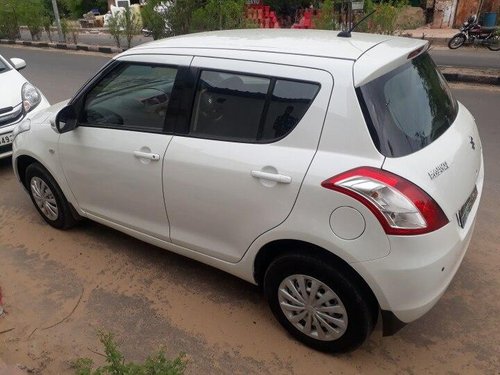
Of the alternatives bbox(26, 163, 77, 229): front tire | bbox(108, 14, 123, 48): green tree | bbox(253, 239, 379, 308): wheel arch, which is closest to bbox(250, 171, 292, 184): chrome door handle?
bbox(253, 239, 379, 308): wheel arch

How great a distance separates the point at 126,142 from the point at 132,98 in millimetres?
375

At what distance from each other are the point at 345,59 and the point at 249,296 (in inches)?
65.7

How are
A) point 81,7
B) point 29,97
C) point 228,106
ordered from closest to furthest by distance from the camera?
point 228,106 → point 29,97 → point 81,7

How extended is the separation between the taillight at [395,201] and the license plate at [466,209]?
307mm

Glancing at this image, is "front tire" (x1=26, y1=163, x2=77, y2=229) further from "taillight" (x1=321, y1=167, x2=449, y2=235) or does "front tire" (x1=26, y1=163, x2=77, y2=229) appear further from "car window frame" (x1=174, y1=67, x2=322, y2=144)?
"taillight" (x1=321, y1=167, x2=449, y2=235)

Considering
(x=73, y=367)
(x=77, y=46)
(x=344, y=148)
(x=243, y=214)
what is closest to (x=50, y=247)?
(x=73, y=367)

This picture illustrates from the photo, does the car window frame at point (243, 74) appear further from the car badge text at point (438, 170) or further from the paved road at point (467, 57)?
the paved road at point (467, 57)

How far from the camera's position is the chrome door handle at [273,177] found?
7.56 ft

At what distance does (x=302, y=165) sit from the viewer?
7.48 ft

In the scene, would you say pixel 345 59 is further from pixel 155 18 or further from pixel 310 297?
pixel 155 18

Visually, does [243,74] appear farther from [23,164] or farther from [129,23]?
[129,23]

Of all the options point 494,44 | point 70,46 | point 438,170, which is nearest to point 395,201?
Result: point 438,170

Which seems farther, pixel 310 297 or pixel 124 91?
pixel 124 91

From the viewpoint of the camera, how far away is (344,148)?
87.1 inches
